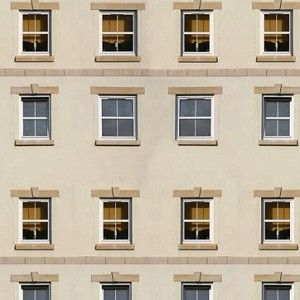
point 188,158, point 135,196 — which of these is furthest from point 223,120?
point 135,196

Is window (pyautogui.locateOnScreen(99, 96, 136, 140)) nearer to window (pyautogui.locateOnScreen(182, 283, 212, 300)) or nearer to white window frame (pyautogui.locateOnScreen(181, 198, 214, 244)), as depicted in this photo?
white window frame (pyautogui.locateOnScreen(181, 198, 214, 244))

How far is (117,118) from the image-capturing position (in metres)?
39.0

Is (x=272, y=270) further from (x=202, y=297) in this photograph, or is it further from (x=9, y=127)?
(x=9, y=127)

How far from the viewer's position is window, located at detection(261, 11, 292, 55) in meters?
39.2

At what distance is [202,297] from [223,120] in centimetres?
685

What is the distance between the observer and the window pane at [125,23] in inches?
1544

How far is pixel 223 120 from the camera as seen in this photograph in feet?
128

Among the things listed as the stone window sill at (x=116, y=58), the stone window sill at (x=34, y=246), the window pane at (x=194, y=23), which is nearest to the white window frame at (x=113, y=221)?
the stone window sill at (x=34, y=246)

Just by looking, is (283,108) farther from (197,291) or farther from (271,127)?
(197,291)

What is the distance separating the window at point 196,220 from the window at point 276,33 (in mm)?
6400

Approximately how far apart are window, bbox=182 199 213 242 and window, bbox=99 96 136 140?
3456 mm

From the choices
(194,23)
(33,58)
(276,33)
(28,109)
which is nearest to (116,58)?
(33,58)

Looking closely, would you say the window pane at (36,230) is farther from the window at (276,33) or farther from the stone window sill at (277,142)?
the window at (276,33)

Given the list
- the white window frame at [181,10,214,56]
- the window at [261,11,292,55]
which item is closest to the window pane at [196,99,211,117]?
the white window frame at [181,10,214,56]
